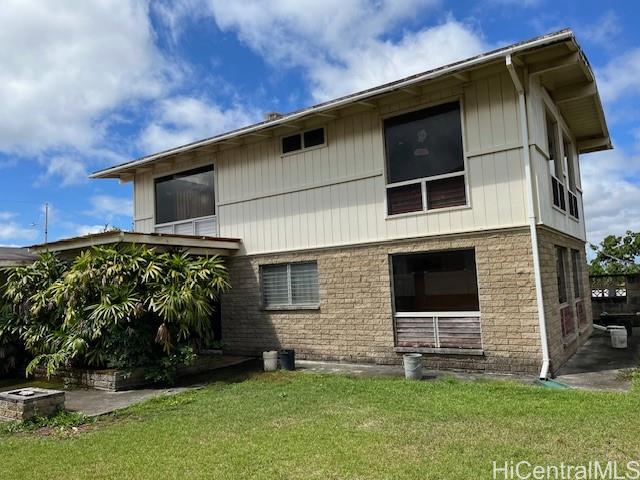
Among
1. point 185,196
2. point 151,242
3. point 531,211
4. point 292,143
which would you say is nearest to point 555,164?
point 531,211

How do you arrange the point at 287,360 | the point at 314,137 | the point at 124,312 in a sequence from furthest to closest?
1. the point at 314,137
2. the point at 287,360
3. the point at 124,312

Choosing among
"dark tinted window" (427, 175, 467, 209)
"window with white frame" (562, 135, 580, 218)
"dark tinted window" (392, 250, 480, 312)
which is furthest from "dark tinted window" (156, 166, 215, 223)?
"window with white frame" (562, 135, 580, 218)

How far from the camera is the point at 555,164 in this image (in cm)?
1053

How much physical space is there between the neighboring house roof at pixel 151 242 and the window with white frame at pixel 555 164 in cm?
725

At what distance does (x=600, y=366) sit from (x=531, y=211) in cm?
325

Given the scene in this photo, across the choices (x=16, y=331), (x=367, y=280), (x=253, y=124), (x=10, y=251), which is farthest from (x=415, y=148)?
(x=10, y=251)

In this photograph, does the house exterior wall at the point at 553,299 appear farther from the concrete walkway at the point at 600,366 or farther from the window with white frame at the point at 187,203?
the window with white frame at the point at 187,203

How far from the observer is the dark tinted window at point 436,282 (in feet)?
30.0

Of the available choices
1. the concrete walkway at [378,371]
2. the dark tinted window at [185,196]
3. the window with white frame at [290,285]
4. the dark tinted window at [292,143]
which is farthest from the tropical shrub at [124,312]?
the dark tinted window at [292,143]

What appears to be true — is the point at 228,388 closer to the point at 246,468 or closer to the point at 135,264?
the point at 135,264

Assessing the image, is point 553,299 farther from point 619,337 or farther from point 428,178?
point 428,178

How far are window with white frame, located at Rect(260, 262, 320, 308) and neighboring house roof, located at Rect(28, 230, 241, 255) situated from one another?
110 centimetres

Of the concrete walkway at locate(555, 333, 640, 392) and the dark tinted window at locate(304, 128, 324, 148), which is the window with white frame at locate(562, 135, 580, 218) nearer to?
the concrete walkway at locate(555, 333, 640, 392)

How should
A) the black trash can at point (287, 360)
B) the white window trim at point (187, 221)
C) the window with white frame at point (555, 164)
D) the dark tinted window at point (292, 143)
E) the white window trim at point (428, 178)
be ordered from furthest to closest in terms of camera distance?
the white window trim at point (187, 221)
the dark tinted window at point (292, 143)
the window with white frame at point (555, 164)
the black trash can at point (287, 360)
the white window trim at point (428, 178)
